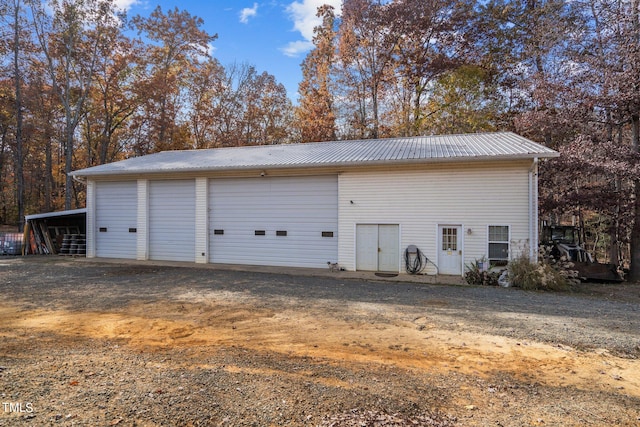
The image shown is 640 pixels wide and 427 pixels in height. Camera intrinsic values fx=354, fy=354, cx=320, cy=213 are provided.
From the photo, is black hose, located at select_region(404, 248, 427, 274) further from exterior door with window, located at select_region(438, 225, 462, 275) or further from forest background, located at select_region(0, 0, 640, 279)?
forest background, located at select_region(0, 0, 640, 279)

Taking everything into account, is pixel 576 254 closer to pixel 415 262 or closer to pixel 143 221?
pixel 415 262

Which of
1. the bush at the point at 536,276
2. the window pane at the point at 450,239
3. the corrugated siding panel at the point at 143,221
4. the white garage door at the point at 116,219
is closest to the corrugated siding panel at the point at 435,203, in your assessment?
the window pane at the point at 450,239

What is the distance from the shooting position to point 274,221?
40.2 ft

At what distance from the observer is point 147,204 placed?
13492mm

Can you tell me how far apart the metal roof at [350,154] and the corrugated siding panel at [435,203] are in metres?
0.55

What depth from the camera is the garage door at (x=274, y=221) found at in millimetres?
11680

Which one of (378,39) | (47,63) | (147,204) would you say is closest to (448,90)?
(378,39)

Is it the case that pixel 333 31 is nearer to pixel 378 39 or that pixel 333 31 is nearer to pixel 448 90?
pixel 378 39

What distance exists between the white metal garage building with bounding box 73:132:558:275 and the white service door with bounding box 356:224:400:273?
3 centimetres

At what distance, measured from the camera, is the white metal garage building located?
32.4 feet

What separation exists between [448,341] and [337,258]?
6.74 meters

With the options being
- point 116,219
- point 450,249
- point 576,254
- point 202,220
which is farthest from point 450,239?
point 116,219

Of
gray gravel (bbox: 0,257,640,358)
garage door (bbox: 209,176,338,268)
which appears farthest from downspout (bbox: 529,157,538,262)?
garage door (bbox: 209,176,338,268)

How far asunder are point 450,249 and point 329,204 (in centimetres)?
397
